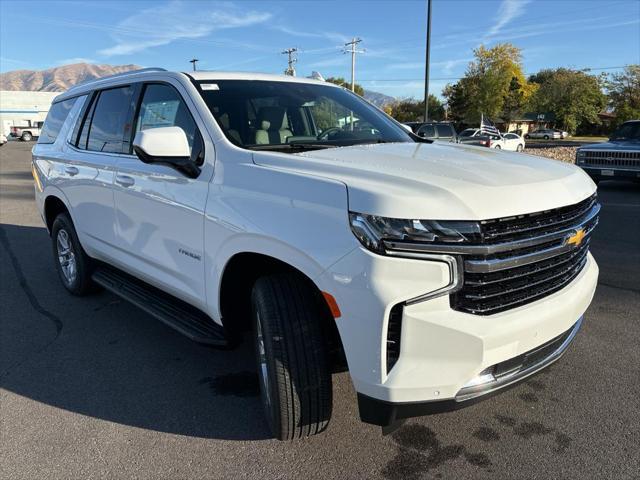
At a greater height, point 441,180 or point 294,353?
point 441,180

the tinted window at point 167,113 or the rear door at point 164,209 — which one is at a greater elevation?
the tinted window at point 167,113

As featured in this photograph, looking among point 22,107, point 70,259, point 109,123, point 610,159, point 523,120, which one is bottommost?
point 523,120

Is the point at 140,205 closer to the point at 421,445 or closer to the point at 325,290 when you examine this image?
the point at 325,290

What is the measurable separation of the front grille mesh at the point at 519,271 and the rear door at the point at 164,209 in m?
1.54

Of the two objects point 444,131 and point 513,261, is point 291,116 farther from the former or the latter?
point 444,131

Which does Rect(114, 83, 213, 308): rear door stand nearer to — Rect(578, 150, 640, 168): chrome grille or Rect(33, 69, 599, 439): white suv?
Rect(33, 69, 599, 439): white suv

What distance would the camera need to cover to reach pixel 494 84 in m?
55.6

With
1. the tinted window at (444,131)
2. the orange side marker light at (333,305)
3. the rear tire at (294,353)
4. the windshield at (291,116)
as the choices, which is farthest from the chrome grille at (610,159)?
the orange side marker light at (333,305)

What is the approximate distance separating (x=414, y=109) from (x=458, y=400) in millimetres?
80334

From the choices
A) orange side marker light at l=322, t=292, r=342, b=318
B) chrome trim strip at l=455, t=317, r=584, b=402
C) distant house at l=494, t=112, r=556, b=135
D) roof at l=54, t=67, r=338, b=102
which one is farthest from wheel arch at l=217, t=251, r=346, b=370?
distant house at l=494, t=112, r=556, b=135

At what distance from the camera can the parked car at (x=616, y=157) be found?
38.6ft

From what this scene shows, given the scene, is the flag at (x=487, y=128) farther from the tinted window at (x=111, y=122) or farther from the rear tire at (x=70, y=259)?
the tinted window at (x=111, y=122)

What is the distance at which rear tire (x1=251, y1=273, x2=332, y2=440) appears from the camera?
243 centimetres

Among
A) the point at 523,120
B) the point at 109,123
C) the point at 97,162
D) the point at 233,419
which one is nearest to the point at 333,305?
the point at 233,419
